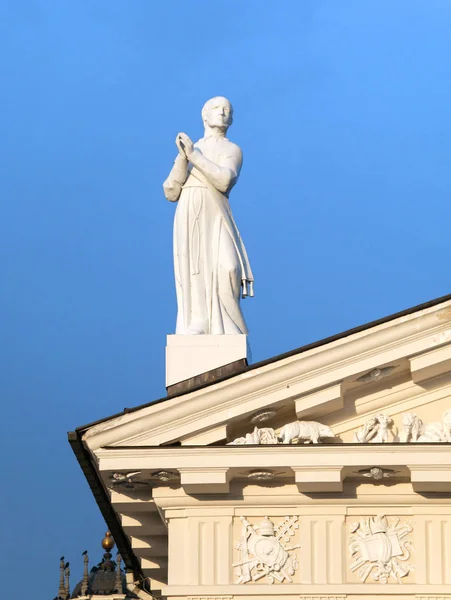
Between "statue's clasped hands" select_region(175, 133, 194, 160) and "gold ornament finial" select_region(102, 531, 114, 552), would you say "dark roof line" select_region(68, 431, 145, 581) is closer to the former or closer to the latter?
"gold ornament finial" select_region(102, 531, 114, 552)

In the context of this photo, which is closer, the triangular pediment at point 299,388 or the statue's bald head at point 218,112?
→ the triangular pediment at point 299,388

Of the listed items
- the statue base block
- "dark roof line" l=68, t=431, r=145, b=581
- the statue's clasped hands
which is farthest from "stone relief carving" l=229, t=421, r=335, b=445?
the statue's clasped hands

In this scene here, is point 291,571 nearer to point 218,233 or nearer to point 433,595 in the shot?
point 433,595

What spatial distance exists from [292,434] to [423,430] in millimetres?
1386

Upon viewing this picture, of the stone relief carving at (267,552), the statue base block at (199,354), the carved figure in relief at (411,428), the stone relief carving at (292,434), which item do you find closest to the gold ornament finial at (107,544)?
the statue base block at (199,354)

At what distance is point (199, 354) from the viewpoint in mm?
19109

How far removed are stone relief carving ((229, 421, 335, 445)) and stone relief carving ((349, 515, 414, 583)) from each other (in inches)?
39.2

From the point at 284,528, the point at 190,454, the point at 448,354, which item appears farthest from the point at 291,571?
the point at 448,354

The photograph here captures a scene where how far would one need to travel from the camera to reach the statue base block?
1898 centimetres

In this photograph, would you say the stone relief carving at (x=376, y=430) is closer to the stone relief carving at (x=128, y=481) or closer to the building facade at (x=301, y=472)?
the building facade at (x=301, y=472)

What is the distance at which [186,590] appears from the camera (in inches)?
717

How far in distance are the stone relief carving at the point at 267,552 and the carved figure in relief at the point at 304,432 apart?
0.83 meters

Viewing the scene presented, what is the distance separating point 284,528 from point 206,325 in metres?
2.52

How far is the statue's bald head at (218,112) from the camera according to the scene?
20344mm
